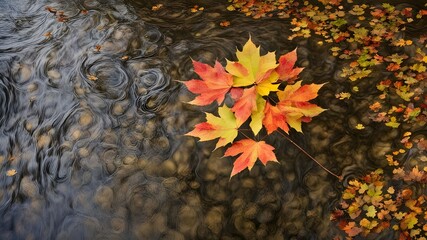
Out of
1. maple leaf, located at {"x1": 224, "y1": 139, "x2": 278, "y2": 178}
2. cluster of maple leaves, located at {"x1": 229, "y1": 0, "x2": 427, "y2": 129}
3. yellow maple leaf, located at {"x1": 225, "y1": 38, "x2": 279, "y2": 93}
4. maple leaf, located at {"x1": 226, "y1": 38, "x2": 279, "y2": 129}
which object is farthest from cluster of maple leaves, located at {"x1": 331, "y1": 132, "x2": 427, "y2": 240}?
yellow maple leaf, located at {"x1": 225, "y1": 38, "x2": 279, "y2": 93}

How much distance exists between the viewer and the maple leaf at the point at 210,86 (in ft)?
11.1

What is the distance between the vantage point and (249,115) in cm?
328

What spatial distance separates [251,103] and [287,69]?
0.55 metres

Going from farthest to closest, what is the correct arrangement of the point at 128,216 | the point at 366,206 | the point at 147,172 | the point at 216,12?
the point at 216,12 < the point at 147,172 < the point at 128,216 < the point at 366,206

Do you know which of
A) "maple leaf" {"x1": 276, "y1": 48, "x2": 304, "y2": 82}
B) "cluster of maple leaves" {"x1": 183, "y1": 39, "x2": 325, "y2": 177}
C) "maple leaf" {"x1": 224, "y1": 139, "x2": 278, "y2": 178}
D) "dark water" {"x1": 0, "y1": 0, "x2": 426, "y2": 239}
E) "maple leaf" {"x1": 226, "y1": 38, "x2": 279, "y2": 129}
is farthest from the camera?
"maple leaf" {"x1": 276, "y1": 48, "x2": 304, "y2": 82}

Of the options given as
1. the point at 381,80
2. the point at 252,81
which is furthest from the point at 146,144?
the point at 381,80

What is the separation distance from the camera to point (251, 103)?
3.31 m

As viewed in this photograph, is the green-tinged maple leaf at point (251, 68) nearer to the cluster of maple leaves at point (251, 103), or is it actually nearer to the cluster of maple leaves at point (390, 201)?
the cluster of maple leaves at point (251, 103)

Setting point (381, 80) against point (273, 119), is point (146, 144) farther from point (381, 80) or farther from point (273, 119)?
point (381, 80)

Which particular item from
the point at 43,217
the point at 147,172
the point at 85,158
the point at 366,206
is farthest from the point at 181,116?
the point at 366,206

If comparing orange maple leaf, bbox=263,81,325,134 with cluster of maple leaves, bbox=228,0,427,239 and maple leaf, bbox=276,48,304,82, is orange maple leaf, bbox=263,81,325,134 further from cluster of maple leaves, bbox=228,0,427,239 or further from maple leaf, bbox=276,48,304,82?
cluster of maple leaves, bbox=228,0,427,239

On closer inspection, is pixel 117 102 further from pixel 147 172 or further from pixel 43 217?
pixel 43 217

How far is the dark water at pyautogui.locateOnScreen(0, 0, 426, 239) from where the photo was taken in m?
2.96

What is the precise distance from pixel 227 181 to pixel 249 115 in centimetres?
56
